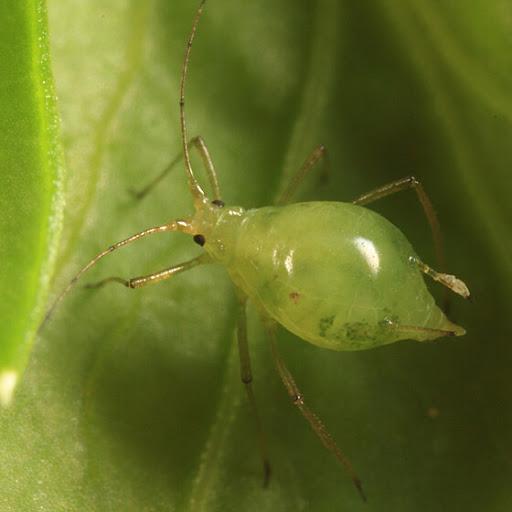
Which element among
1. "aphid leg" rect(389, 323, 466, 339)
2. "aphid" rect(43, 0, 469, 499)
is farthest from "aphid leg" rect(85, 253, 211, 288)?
"aphid leg" rect(389, 323, 466, 339)

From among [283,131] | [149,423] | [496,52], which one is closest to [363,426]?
[149,423]

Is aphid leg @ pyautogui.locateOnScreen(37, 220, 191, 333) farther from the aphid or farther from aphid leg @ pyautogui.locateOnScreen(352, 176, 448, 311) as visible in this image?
aphid leg @ pyautogui.locateOnScreen(352, 176, 448, 311)

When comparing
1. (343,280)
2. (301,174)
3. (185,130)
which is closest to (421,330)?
(343,280)

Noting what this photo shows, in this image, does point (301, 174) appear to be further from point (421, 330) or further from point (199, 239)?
point (421, 330)

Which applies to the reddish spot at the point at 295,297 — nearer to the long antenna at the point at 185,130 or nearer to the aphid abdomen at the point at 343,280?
the aphid abdomen at the point at 343,280

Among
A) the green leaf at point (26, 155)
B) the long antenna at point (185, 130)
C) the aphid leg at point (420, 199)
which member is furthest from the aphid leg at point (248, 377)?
the green leaf at point (26, 155)

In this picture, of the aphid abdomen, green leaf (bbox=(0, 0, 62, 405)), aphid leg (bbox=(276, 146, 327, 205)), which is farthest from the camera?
aphid leg (bbox=(276, 146, 327, 205))

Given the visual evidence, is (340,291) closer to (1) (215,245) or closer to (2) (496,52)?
(1) (215,245)
